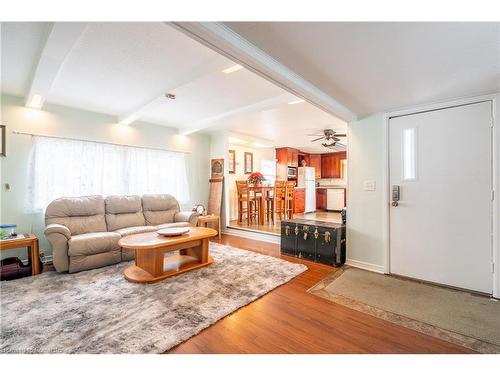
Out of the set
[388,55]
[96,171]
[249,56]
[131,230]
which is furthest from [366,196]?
[96,171]

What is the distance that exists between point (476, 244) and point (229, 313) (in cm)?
266

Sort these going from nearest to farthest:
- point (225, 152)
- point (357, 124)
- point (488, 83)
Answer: point (488, 83) → point (357, 124) → point (225, 152)

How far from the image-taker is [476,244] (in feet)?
7.61

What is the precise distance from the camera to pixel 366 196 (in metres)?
3.07

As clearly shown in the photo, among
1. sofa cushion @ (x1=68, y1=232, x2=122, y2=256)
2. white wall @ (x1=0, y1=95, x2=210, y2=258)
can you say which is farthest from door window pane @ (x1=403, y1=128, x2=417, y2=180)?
white wall @ (x1=0, y1=95, x2=210, y2=258)

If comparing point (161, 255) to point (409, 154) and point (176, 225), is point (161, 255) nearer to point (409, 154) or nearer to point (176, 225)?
point (176, 225)

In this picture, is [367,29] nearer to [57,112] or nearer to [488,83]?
[488,83]

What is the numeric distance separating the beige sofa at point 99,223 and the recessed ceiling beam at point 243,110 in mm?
1550

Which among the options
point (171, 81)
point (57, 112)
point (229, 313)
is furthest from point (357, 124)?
point (57, 112)

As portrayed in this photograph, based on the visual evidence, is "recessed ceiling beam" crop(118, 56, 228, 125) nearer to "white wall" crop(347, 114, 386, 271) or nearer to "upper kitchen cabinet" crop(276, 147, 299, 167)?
"white wall" crop(347, 114, 386, 271)

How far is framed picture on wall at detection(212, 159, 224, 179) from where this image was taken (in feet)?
17.2

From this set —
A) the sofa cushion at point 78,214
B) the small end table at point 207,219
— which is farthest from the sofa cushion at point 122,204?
the small end table at point 207,219

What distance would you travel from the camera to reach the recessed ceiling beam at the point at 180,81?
219cm

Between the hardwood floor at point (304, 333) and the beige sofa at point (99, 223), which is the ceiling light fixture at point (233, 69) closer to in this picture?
the hardwood floor at point (304, 333)
